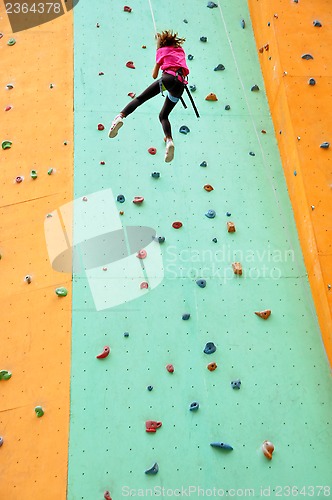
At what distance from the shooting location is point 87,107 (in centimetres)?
480

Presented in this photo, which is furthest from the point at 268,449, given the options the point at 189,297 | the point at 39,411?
the point at 39,411

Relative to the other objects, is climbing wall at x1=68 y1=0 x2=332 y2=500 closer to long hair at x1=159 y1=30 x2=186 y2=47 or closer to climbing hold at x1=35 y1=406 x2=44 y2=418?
climbing hold at x1=35 y1=406 x2=44 y2=418

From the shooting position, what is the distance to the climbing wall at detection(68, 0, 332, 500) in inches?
134

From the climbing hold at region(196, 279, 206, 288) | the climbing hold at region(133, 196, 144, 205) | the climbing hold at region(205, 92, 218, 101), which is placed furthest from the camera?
the climbing hold at region(205, 92, 218, 101)

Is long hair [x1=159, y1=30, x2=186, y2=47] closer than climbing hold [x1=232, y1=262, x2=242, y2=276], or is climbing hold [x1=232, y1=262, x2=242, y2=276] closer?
long hair [x1=159, y1=30, x2=186, y2=47]

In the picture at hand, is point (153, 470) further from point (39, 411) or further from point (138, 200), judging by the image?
point (138, 200)

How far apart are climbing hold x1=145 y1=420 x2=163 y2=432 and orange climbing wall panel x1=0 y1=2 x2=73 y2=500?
1.55 feet

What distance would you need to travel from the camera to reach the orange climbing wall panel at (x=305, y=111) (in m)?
4.02

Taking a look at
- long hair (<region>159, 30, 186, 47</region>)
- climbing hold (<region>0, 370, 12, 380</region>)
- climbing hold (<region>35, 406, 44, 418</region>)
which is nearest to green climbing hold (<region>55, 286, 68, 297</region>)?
climbing hold (<region>0, 370, 12, 380</region>)

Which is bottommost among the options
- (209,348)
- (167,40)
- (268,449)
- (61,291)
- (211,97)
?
(268,449)

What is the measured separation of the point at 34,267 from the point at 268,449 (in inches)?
75.8

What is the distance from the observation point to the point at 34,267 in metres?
4.09

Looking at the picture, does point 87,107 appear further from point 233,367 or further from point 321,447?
point 321,447

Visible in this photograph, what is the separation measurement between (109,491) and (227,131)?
2.83 m
